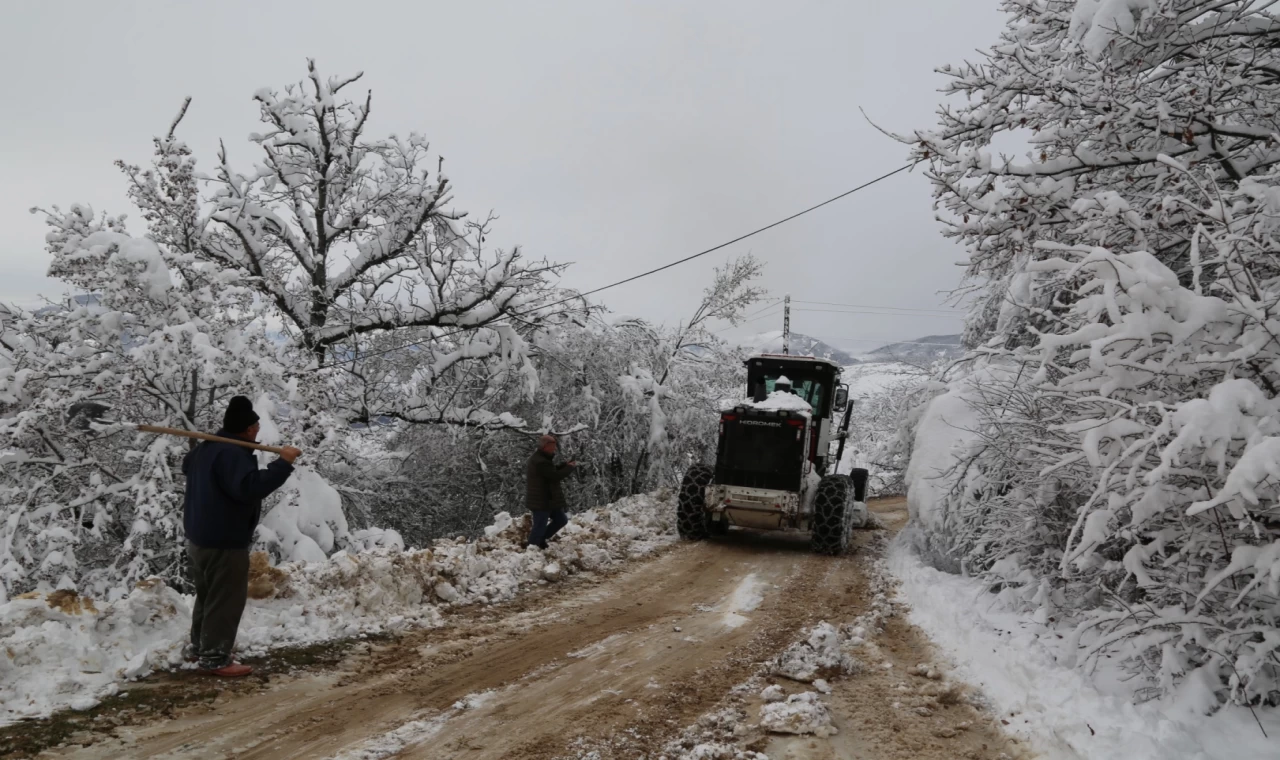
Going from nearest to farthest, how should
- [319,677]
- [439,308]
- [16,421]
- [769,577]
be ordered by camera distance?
[319,677], [16,421], [769,577], [439,308]

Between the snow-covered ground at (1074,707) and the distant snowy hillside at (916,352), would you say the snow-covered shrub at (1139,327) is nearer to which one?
the snow-covered ground at (1074,707)

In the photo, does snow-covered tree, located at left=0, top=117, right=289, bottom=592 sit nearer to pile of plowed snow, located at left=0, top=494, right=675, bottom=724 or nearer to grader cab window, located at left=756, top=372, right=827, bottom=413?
pile of plowed snow, located at left=0, top=494, right=675, bottom=724

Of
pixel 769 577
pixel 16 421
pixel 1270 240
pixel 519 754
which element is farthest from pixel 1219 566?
pixel 16 421

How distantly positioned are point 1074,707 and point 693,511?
7.23 meters

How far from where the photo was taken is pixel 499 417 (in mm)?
14547

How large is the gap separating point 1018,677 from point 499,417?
35.6 feet

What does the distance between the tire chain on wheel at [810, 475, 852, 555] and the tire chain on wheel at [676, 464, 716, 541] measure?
161cm

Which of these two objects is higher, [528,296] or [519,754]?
[528,296]

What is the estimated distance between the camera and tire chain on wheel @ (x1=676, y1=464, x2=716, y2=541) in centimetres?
1141

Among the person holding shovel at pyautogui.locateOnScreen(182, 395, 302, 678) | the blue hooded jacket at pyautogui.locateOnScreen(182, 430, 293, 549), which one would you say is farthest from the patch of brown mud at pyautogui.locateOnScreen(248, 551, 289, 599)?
the blue hooded jacket at pyautogui.locateOnScreen(182, 430, 293, 549)

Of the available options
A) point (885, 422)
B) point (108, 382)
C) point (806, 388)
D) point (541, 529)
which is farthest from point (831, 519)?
point (885, 422)

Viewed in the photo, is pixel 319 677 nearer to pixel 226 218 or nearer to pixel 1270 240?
pixel 1270 240

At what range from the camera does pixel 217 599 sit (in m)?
4.77

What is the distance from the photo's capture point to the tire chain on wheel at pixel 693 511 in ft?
37.4
